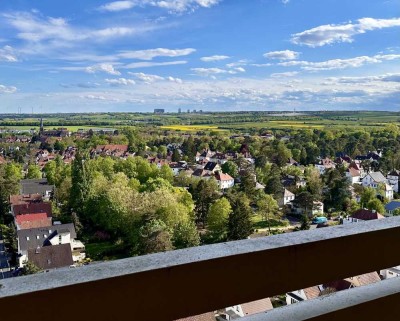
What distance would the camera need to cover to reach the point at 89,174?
83.1 feet

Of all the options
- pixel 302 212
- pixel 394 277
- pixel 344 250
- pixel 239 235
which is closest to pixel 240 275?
pixel 344 250

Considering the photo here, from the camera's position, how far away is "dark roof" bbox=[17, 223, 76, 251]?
1829 cm

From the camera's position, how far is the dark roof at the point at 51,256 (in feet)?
50.9

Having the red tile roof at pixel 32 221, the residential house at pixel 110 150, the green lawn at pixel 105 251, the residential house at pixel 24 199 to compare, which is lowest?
the green lawn at pixel 105 251

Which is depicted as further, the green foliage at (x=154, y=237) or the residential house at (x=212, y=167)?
the residential house at (x=212, y=167)

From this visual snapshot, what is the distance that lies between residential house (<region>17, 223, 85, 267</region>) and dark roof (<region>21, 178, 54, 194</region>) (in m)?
11.2

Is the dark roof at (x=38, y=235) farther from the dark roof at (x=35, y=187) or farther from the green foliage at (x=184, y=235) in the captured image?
the dark roof at (x=35, y=187)

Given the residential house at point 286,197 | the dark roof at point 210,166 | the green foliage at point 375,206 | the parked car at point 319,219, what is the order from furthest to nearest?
the dark roof at point 210,166
the residential house at point 286,197
the green foliage at point 375,206
the parked car at point 319,219

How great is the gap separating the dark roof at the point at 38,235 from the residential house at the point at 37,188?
1008cm

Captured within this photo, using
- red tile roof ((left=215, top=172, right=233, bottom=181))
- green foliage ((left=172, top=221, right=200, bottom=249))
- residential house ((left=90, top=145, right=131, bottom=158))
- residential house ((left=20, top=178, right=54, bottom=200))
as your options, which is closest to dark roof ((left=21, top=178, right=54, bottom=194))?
residential house ((left=20, top=178, right=54, bottom=200))

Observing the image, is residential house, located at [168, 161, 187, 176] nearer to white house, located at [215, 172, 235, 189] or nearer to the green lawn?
white house, located at [215, 172, 235, 189]

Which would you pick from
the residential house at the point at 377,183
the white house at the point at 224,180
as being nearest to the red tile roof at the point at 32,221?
the white house at the point at 224,180

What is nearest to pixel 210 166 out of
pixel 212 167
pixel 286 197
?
pixel 212 167

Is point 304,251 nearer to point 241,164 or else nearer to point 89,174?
point 89,174
